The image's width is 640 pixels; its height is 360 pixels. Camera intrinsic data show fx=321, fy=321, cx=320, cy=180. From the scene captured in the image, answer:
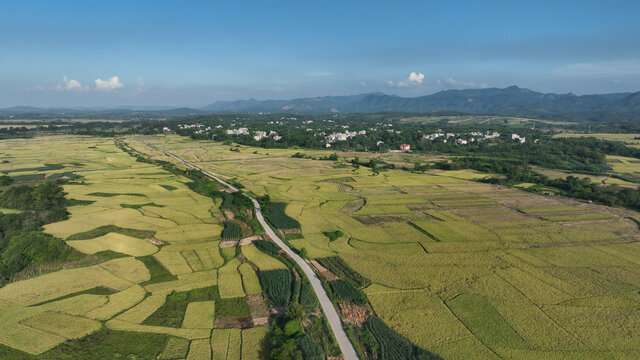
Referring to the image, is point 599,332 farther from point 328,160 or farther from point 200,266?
point 328,160

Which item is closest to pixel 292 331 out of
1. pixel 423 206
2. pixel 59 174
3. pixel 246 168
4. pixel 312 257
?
pixel 312 257

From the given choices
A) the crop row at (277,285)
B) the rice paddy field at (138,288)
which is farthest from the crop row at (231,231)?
the crop row at (277,285)

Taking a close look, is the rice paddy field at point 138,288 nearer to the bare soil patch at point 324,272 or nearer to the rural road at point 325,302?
the rural road at point 325,302

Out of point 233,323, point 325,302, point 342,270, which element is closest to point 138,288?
point 233,323

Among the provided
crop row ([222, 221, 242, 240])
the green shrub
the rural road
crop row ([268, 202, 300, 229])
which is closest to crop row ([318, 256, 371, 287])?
the green shrub

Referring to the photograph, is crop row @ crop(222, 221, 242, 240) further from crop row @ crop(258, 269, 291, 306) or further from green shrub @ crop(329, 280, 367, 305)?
green shrub @ crop(329, 280, 367, 305)

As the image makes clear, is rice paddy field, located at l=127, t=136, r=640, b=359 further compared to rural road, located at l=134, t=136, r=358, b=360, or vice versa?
rice paddy field, located at l=127, t=136, r=640, b=359

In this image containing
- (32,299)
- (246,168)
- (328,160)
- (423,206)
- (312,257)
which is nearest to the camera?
(32,299)
